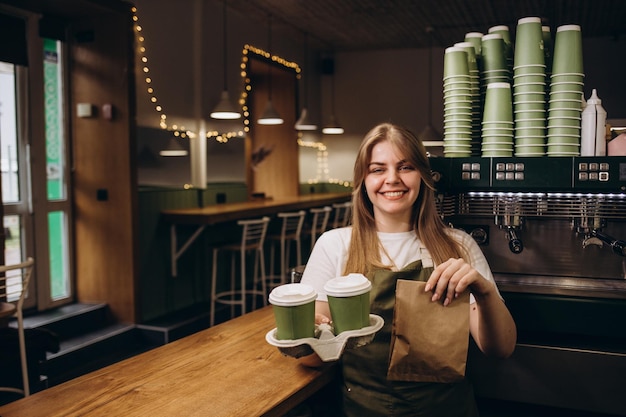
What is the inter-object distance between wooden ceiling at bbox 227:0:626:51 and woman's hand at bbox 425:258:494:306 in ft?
15.7

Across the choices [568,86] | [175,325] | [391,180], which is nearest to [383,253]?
[391,180]

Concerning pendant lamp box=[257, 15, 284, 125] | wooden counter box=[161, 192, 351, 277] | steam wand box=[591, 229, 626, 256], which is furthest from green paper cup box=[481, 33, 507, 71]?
pendant lamp box=[257, 15, 284, 125]

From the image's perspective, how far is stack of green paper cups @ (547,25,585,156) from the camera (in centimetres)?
182

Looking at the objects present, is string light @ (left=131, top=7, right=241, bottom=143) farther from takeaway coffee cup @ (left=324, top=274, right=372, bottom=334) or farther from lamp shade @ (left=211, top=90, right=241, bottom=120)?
takeaway coffee cup @ (left=324, top=274, right=372, bottom=334)

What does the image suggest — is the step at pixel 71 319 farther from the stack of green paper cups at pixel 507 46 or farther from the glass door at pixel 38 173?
the stack of green paper cups at pixel 507 46

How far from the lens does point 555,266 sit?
Answer: 1975mm

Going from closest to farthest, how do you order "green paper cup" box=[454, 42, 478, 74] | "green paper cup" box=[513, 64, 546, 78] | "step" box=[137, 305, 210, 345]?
"green paper cup" box=[513, 64, 546, 78] → "green paper cup" box=[454, 42, 478, 74] → "step" box=[137, 305, 210, 345]

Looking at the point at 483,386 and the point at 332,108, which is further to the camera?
the point at 332,108

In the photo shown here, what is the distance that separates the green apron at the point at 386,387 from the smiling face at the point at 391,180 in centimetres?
17

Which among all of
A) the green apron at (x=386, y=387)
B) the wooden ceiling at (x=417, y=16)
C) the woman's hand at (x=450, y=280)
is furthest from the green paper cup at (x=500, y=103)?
the wooden ceiling at (x=417, y=16)

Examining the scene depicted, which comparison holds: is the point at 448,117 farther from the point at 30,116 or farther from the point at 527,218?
the point at 30,116

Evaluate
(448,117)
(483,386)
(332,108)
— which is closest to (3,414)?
(483,386)

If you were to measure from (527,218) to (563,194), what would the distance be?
7.7 inches

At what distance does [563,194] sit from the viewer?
1.81 m
